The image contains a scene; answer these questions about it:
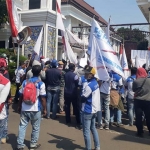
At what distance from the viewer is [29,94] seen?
5.22 metres

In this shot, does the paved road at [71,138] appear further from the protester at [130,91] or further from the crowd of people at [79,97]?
the protester at [130,91]

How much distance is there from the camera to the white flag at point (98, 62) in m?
6.04

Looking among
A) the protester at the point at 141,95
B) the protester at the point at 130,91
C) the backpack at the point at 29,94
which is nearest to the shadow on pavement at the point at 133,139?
the protester at the point at 141,95

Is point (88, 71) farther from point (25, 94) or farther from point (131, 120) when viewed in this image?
point (131, 120)

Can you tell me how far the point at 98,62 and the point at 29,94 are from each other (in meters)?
1.82

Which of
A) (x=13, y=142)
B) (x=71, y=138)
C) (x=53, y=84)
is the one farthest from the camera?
(x=53, y=84)

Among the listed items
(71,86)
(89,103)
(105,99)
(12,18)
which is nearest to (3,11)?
(12,18)

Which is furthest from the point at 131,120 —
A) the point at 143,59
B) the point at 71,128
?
the point at 143,59

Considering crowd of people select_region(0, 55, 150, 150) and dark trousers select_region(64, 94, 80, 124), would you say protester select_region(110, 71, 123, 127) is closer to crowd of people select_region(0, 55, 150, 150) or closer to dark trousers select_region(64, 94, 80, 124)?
crowd of people select_region(0, 55, 150, 150)

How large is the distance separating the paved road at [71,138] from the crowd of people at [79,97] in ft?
0.82

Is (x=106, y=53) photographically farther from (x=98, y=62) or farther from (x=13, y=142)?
(x=13, y=142)

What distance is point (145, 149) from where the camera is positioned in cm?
617

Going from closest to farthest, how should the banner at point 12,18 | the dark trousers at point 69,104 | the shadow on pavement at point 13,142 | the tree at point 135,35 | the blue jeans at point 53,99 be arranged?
the shadow on pavement at point 13,142 < the dark trousers at point 69,104 < the blue jeans at point 53,99 < the banner at point 12,18 < the tree at point 135,35

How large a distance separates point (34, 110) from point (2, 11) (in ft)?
44.8
